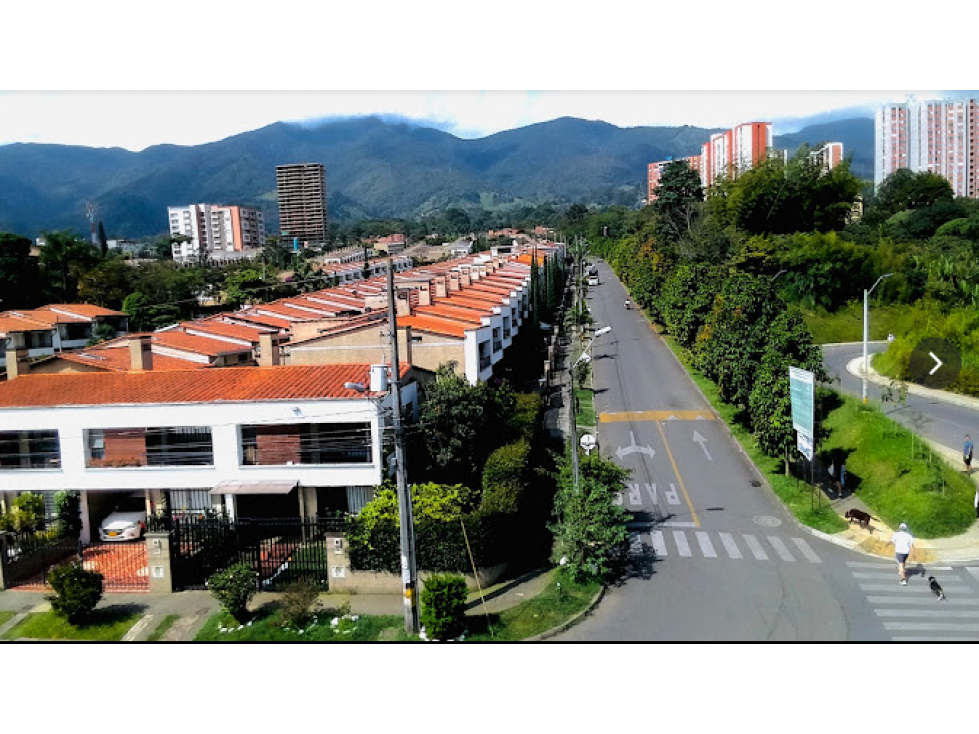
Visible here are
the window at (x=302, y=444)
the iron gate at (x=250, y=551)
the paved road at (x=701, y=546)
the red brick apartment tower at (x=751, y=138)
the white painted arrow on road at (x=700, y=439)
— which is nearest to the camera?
the paved road at (x=701, y=546)

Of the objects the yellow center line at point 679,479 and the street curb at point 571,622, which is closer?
the street curb at point 571,622

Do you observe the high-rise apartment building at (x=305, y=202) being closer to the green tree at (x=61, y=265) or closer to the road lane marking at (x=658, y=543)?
the green tree at (x=61, y=265)

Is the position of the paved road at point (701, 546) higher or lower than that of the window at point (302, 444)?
lower

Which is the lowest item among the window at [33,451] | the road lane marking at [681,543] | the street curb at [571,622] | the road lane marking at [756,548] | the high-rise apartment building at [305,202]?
the road lane marking at [756,548]

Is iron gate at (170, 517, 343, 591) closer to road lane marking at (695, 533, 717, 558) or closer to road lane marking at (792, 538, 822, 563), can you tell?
road lane marking at (695, 533, 717, 558)

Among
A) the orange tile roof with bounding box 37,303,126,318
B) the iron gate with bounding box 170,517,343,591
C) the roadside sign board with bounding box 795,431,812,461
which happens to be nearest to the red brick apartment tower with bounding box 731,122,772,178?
the orange tile roof with bounding box 37,303,126,318

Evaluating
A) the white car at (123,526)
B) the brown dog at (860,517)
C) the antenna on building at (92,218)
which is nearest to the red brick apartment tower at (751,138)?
the antenna on building at (92,218)

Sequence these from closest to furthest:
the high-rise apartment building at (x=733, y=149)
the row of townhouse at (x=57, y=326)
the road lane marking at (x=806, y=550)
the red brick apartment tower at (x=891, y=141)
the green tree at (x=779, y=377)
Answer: the road lane marking at (x=806, y=550), the green tree at (x=779, y=377), the row of townhouse at (x=57, y=326), the high-rise apartment building at (x=733, y=149), the red brick apartment tower at (x=891, y=141)
